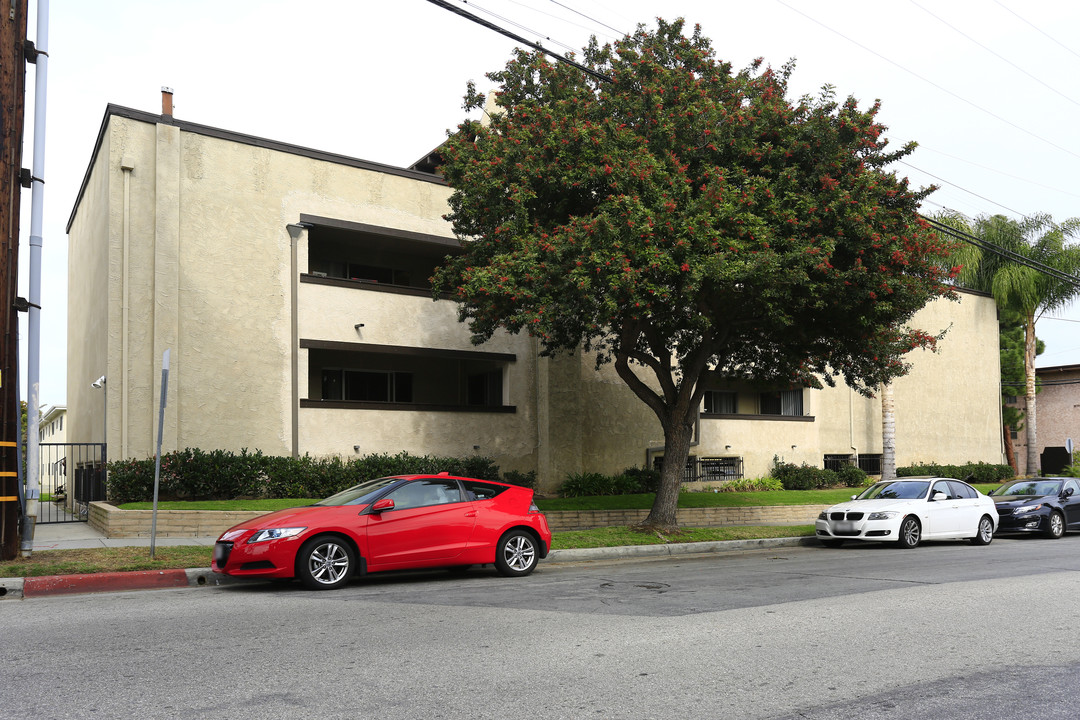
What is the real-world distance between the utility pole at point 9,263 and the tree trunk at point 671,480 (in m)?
10.8

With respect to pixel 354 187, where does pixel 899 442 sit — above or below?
below

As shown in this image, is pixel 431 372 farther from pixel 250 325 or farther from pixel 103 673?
pixel 103 673

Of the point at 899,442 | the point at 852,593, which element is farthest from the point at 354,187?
the point at 899,442

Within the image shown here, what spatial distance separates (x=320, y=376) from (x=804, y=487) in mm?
15104

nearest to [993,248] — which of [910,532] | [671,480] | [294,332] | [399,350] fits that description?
[910,532]

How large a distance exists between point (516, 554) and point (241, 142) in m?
12.4

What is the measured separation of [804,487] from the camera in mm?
26828

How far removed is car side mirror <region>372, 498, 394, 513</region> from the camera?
10.5m

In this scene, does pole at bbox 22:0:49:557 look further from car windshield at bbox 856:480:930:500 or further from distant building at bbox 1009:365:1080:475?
distant building at bbox 1009:365:1080:475

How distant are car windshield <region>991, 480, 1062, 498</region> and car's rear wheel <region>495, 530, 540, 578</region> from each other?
14.0 metres

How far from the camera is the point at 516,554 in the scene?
1151cm

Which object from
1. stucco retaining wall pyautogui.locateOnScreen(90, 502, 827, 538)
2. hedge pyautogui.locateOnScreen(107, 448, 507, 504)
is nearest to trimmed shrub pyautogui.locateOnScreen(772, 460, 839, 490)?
stucco retaining wall pyautogui.locateOnScreen(90, 502, 827, 538)

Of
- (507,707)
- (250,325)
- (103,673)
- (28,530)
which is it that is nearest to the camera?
(507,707)

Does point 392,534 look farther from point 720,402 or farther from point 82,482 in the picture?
point 720,402
